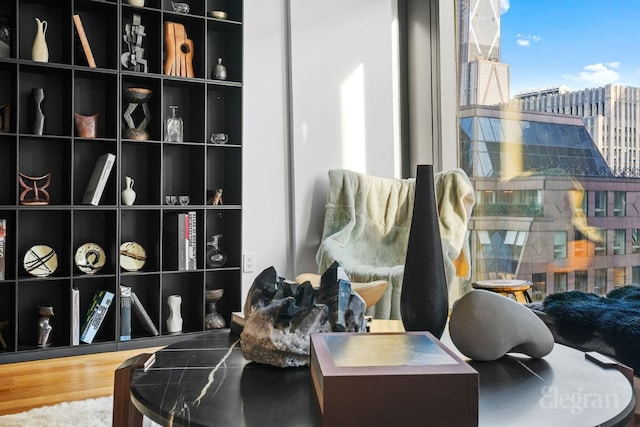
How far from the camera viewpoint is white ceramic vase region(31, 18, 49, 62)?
Answer: 10.7 feet

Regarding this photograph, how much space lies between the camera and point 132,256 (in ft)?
11.6

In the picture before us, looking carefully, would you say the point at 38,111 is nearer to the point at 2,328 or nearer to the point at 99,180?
the point at 99,180

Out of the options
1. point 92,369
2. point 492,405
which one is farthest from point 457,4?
point 492,405

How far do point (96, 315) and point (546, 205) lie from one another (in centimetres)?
259

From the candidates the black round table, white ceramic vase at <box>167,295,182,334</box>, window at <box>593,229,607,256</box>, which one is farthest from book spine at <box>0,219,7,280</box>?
window at <box>593,229,607,256</box>

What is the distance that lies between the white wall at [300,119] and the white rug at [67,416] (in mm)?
1543

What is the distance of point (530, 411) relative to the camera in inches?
40.8

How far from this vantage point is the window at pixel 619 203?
3398mm

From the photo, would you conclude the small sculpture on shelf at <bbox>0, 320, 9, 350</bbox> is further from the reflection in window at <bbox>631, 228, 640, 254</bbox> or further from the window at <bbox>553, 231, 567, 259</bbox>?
the reflection in window at <bbox>631, 228, 640, 254</bbox>

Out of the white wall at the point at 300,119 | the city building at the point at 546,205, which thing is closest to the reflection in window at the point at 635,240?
the city building at the point at 546,205

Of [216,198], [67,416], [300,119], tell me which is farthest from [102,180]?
[67,416]

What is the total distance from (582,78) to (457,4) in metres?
1.15

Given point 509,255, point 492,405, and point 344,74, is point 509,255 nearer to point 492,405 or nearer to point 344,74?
point 344,74

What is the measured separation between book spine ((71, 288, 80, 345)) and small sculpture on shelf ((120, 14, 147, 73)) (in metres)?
1.25
